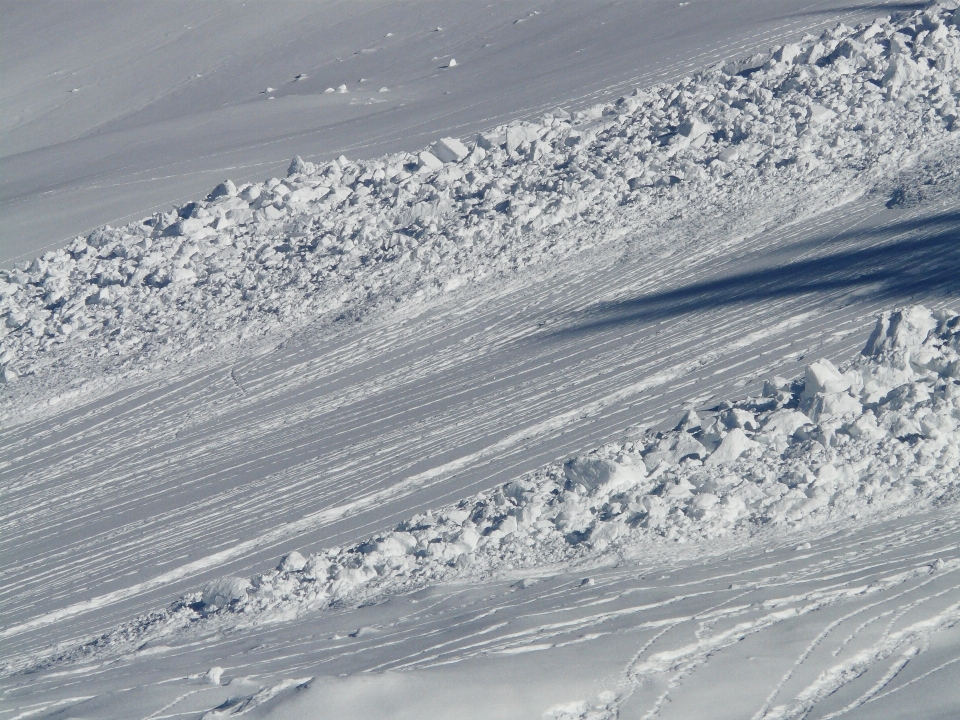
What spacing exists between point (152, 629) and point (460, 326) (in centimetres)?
333

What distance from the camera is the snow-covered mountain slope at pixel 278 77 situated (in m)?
11.8

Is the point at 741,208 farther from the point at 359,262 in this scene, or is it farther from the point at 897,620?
the point at 897,620

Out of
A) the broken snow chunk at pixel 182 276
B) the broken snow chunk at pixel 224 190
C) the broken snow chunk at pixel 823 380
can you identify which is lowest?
the broken snow chunk at pixel 823 380

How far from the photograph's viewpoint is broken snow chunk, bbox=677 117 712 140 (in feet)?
32.0

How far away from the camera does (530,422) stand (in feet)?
23.1

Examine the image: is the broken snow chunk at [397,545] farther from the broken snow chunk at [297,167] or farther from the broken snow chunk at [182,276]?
the broken snow chunk at [297,167]

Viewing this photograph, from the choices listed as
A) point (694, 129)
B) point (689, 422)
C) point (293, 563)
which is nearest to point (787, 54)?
point (694, 129)

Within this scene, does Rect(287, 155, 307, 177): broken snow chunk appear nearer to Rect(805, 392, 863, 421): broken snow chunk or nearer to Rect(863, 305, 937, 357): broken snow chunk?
Rect(863, 305, 937, 357): broken snow chunk

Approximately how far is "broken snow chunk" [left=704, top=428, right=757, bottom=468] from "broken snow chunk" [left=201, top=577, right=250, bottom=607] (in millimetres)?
2463

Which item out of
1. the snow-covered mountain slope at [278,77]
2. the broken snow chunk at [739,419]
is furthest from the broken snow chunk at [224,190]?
the broken snow chunk at [739,419]

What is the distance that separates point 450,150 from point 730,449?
521 centimetres

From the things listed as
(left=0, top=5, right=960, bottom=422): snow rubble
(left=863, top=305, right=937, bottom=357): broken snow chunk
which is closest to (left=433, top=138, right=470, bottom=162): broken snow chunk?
(left=0, top=5, right=960, bottom=422): snow rubble

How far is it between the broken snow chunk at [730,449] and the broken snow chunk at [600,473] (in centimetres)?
37

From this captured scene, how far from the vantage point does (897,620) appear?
4.57m
